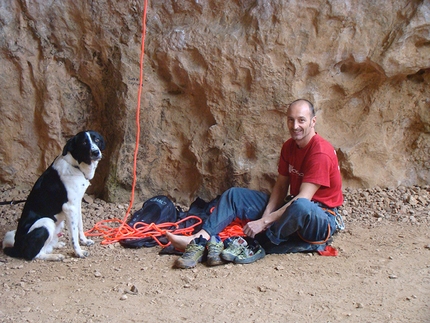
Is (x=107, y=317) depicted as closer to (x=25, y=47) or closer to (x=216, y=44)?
(x=216, y=44)

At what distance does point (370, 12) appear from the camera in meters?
4.51

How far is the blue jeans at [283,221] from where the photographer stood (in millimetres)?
3486

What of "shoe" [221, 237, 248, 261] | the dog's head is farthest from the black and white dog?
"shoe" [221, 237, 248, 261]

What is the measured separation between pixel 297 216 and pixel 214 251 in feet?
2.13

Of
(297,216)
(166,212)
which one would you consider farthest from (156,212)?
(297,216)

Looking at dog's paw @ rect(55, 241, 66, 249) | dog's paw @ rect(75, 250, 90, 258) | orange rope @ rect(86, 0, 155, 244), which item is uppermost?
orange rope @ rect(86, 0, 155, 244)

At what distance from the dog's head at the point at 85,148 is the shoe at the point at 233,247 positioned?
1.19 meters

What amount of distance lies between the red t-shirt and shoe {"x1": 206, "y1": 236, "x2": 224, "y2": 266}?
81 centimetres

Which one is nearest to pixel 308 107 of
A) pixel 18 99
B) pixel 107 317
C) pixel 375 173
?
pixel 375 173

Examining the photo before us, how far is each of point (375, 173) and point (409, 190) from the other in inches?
14.3

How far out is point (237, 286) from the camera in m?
3.13

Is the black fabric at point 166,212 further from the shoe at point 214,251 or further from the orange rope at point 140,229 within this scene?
the shoe at point 214,251

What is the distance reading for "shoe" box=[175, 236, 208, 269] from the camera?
11.3 feet

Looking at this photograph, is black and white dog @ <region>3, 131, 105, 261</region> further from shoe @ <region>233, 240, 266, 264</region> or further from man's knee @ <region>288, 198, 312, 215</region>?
man's knee @ <region>288, 198, 312, 215</region>
